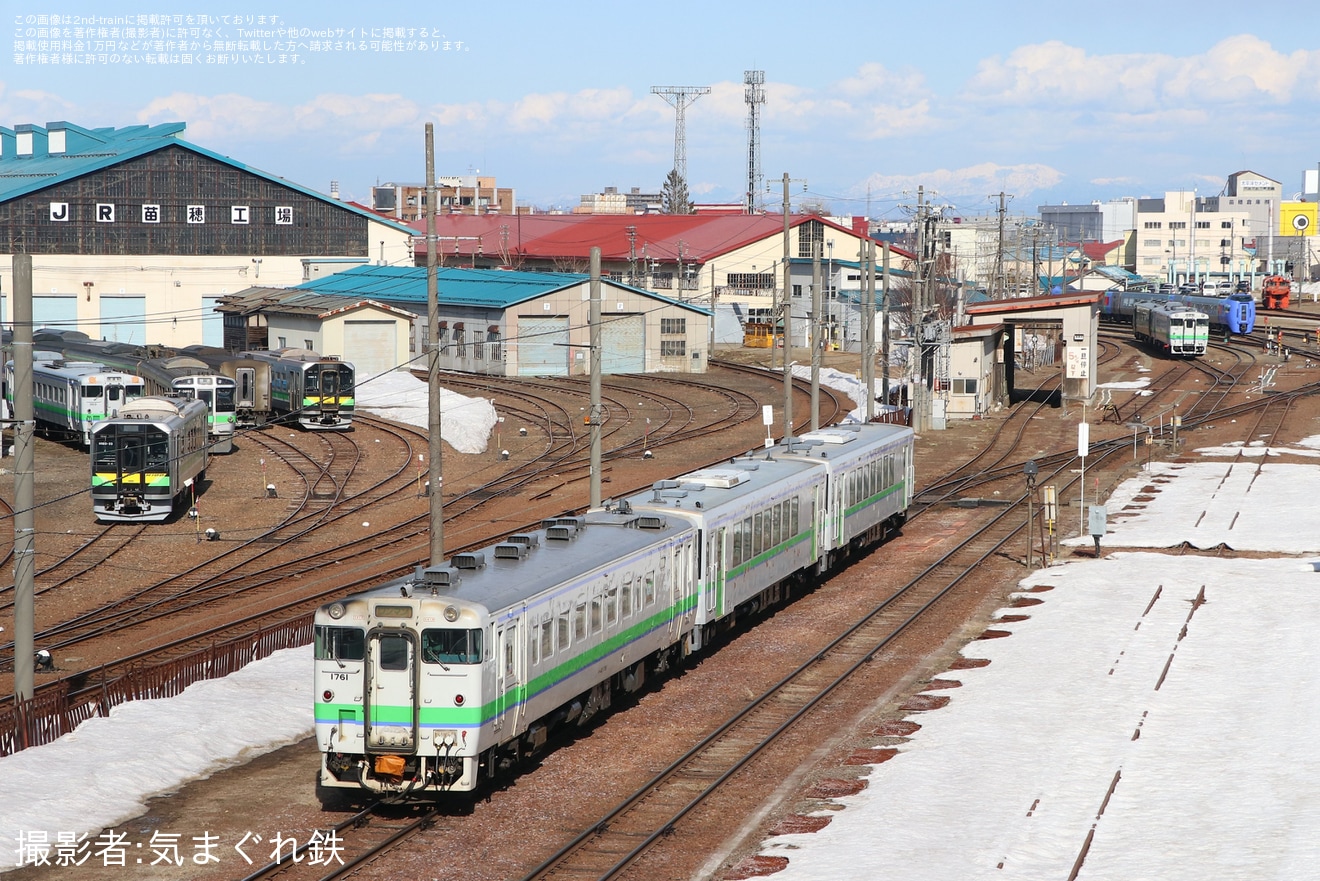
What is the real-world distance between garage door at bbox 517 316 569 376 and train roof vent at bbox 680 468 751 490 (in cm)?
4490

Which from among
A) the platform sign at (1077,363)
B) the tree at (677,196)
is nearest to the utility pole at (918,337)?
the platform sign at (1077,363)

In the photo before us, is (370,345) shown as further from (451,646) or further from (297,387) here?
(451,646)

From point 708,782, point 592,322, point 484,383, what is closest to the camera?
point 708,782

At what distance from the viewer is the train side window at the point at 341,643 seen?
16094 mm

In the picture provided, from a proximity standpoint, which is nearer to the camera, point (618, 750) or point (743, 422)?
point (618, 750)

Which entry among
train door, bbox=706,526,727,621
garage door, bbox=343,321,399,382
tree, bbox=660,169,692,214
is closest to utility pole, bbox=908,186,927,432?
garage door, bbox=343,321,399,382

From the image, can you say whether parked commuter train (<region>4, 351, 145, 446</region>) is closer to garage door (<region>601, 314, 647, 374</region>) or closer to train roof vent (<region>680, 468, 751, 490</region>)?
train roof vent (<region>680, 468, 751, 490</region>)

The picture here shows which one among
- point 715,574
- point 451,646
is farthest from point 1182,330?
point 451,646

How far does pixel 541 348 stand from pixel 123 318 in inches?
872

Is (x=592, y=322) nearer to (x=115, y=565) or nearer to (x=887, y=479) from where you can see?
(x=887, y=479)

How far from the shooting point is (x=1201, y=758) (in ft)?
61.6

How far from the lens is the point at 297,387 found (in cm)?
5103

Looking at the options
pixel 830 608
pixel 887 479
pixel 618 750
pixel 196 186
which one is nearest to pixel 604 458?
pixel 887 479

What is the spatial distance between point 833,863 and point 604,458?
33269mm
